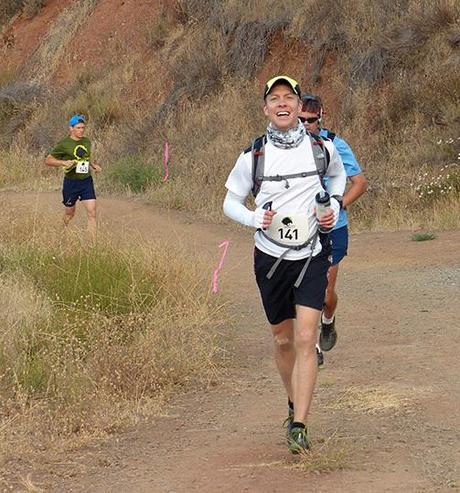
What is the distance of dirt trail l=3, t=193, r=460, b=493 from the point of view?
18.4 ft

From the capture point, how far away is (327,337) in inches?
336

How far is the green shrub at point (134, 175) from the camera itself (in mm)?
21125

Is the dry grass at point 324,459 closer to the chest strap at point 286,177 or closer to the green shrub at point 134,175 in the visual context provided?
the chest strap at point 286,177

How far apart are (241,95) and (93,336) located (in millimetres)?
16161

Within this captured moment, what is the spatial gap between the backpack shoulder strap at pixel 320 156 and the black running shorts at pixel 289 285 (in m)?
0.41

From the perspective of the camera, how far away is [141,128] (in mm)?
25172

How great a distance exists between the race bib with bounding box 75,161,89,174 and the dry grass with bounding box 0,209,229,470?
325 centimetres

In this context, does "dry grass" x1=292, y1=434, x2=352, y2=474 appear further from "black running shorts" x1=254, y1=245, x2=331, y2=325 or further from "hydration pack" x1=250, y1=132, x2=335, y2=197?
"hydration pack" x1=250, y1=132, x2=335, y2=197

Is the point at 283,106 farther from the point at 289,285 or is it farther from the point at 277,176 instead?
the point at 289,285

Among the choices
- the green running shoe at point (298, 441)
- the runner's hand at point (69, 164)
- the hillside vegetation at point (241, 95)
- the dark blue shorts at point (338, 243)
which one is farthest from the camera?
the hillside vegetation at point (241, 95)

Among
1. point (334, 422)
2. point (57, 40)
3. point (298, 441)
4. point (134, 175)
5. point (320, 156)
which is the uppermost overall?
point (57, 40)

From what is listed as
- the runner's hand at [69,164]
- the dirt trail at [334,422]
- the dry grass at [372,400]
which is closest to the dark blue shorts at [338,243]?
the dirt trail at [334,422]

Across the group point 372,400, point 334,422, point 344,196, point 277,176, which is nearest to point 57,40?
point 344,196

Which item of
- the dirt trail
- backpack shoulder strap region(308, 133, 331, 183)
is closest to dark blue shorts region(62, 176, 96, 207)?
the dirt trail
